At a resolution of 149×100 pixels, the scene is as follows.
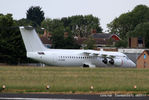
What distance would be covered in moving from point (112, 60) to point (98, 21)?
4242 inches

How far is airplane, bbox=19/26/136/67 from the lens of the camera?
54469mm

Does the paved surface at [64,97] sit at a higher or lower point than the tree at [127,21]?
lower

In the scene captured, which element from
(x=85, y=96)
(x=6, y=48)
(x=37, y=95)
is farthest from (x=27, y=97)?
(x=6, y=48)

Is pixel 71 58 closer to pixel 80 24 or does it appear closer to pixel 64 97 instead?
pixel 64 97

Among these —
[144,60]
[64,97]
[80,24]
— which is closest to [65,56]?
[144,60]

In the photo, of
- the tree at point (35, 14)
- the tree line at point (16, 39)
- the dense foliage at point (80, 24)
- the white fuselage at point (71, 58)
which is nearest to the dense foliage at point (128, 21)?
the dense foliage at point (80, 24)

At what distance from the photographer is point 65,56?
5606 cm

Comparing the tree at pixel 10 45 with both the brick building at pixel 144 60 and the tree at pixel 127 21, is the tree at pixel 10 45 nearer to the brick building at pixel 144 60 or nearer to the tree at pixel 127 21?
the brick building at pixel 144 60

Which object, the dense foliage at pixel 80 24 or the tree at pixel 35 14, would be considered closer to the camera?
the dense foliage at pixel 80 24

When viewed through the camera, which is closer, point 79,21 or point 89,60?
point 89,60

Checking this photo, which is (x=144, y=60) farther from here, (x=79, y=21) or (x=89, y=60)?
(x=79, y=21)

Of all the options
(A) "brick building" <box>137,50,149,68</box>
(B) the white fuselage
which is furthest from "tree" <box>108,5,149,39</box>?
(B) the white fuselage

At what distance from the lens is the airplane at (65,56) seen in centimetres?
5447

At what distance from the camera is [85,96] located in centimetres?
2247
